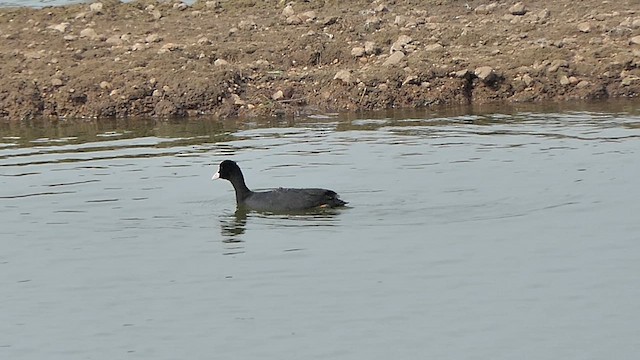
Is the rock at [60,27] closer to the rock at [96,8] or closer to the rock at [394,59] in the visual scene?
the rock at [96,8]

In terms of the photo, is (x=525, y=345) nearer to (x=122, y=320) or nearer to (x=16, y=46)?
(x=122, y=320)

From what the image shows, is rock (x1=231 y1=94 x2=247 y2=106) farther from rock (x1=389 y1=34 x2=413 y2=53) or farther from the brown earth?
rock (x1=389 y1=34 x2=413 y2=53)

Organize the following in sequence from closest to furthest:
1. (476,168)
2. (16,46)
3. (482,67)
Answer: (476,168) < (482,67) < (16,46)

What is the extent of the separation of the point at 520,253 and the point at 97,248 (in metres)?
3.30

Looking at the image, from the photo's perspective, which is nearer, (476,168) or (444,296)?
(444,296)

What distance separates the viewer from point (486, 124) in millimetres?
16219

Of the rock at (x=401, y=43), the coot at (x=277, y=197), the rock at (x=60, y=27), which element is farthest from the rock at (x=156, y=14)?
the coot at (x=277, y=197)

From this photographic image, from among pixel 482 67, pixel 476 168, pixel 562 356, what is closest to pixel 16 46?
pixel 482 67

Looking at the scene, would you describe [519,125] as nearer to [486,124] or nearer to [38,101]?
[486,124]

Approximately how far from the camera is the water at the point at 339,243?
890 centimetres

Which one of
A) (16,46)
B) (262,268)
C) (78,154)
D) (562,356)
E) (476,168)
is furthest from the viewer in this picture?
(16,46)

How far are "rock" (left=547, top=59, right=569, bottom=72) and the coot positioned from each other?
5969 mm

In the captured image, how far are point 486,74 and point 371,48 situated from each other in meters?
1.75

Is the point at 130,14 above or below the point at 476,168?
above
